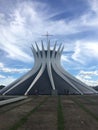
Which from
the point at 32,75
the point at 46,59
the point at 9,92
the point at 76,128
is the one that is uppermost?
the point at 46,59

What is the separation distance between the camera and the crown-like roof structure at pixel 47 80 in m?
67.6

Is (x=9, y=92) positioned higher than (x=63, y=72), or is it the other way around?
(x=63, y=72)

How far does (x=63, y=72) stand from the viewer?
75.9m

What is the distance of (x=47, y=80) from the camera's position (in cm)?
7106

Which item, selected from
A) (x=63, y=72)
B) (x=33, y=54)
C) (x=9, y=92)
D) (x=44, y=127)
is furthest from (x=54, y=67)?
(x=44, y=127)

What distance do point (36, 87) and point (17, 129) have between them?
2260 inches

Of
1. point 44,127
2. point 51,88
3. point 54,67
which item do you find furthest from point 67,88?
point 44,127

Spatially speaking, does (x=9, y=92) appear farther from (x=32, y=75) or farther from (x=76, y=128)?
(x=76, y=128)

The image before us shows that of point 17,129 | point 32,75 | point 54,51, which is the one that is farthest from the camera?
point 54,51

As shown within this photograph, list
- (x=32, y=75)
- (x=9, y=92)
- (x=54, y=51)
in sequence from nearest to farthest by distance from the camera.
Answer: (x=9, y=92) → (x=32, y=75) → (x=54, y=51)

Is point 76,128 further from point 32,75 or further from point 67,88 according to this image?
point 32,75

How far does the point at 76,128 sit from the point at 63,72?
64.3 metres

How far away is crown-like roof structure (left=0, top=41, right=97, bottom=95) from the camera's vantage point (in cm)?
6762

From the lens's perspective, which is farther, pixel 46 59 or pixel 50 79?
pixel 46 59
